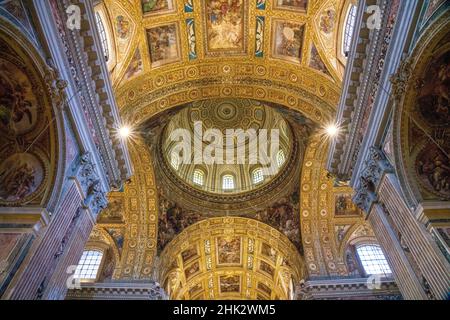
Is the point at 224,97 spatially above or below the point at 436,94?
above

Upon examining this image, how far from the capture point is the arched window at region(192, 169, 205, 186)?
2356 centimetres

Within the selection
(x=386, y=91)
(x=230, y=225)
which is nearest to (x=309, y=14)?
(x=386, y=91)

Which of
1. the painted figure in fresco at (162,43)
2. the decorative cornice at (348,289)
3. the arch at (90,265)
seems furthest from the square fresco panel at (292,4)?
the arch at (90,265)

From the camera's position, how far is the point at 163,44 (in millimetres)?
13641

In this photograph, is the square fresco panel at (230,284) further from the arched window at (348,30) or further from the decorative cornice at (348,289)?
the arched window at (348,30)

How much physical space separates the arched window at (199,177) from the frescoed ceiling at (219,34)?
11.0m

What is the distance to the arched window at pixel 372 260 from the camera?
16828mm

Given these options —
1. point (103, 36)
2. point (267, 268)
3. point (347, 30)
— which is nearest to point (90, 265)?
Result: point (267, 268)

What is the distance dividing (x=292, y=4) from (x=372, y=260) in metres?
14.2

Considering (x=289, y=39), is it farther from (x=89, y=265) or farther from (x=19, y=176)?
(x=89, y=265)

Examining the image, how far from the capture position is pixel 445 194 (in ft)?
24.9

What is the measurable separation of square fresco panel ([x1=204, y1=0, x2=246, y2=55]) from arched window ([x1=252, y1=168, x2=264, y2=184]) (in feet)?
36.3

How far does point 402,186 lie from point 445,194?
0.94 meters
